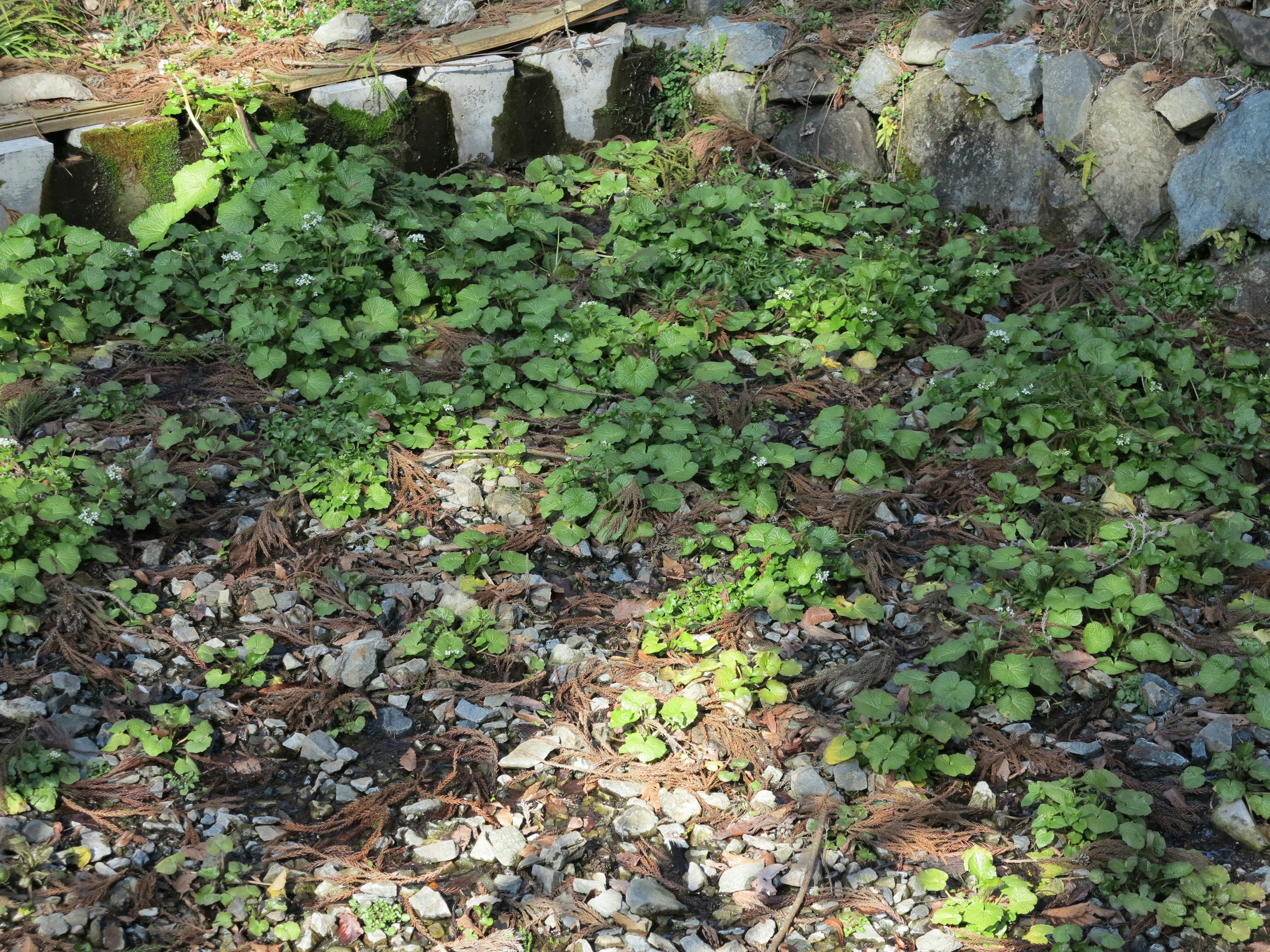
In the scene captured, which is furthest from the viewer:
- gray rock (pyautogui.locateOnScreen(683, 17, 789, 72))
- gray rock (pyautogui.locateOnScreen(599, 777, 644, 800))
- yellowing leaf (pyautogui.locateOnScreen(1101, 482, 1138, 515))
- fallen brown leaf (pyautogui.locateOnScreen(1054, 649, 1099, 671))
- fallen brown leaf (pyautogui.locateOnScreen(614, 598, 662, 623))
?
gray rock (pyautogui.locateOnScreen(683, 17, 789, 72))

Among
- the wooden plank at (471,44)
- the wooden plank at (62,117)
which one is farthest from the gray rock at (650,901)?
the wooden plank at (471,44)

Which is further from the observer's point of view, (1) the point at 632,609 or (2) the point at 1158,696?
(1) the point at 632,609

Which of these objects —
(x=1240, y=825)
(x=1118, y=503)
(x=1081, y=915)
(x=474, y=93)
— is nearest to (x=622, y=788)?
(x=1081, y=915)

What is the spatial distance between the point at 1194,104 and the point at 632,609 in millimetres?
3572

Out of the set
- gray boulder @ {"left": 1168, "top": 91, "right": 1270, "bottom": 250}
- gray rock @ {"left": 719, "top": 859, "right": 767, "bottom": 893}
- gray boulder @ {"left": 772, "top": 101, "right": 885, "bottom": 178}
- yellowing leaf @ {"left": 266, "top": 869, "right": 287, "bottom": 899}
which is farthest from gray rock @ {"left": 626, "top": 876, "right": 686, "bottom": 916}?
gray boulder @ {"left": 772, "top": 101, "right": 885, "bottom": 178}

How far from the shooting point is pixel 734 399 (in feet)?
13.7

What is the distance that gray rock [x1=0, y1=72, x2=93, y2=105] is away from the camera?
15.5 feet

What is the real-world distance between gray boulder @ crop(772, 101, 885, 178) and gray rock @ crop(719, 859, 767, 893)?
426cm

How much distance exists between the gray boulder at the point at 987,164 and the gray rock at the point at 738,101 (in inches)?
32.1

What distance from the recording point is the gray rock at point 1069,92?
487 cm

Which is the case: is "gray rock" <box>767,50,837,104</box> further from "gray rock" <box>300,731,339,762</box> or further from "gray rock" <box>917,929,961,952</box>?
"gray rock" <box>917,929,961,952</box>

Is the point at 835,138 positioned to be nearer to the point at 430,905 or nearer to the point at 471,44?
the point at 471,44

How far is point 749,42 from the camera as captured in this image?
5.83 meters

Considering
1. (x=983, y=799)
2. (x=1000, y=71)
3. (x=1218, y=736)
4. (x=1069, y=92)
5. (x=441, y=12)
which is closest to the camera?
(x=983, y=799)
